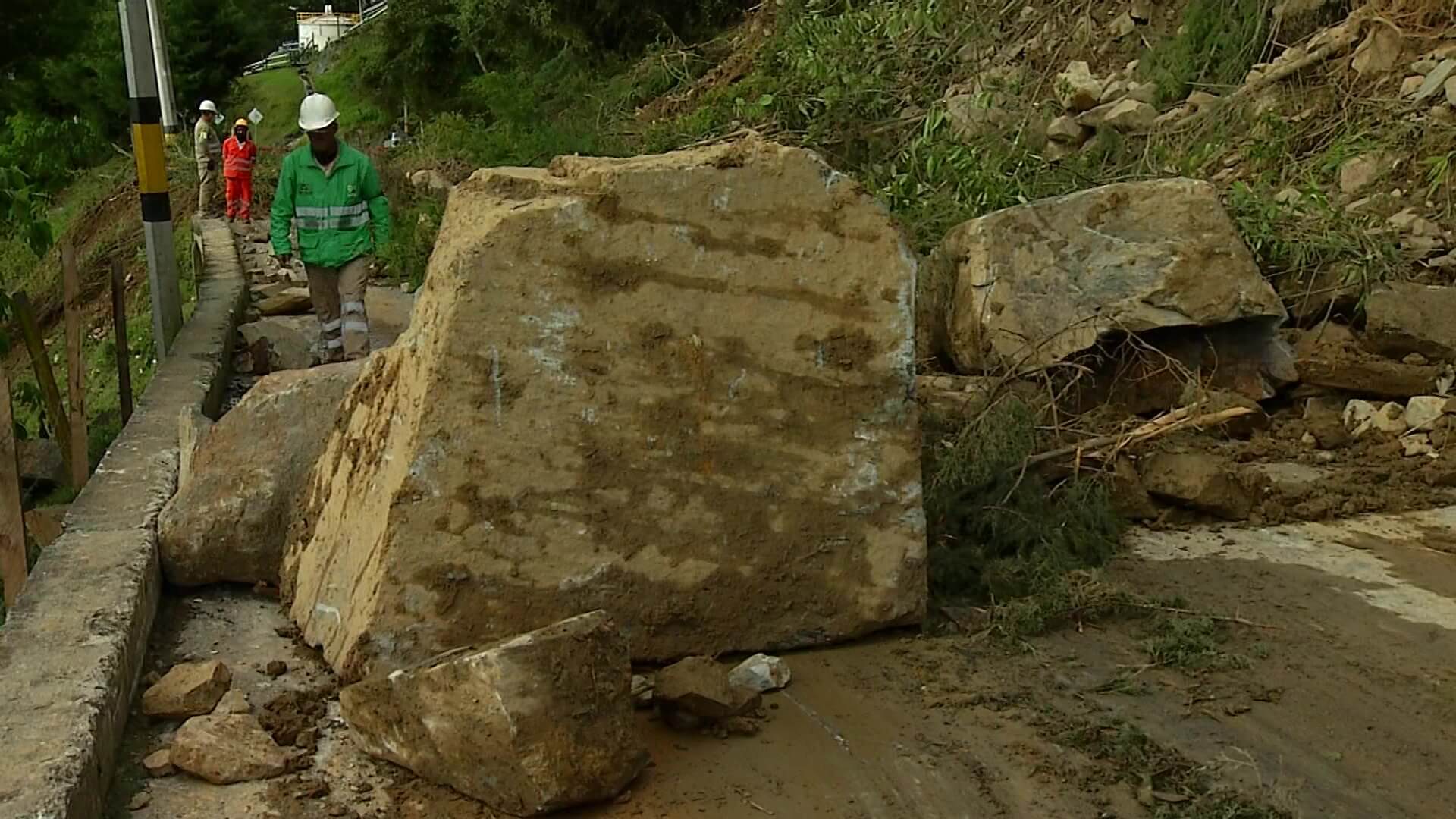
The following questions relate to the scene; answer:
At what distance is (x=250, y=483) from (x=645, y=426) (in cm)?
147

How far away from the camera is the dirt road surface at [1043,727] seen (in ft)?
10.3

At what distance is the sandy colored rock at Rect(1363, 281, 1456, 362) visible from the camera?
20.0 feet

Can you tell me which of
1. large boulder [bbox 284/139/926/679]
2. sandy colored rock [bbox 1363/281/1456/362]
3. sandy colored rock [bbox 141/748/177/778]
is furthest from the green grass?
sandy colored rock [bbox 141/748/177/778]

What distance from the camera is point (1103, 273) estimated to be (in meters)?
5.84

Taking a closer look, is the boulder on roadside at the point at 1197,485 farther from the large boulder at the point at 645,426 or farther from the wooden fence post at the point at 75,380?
the wooden fence post at the point at 75,380

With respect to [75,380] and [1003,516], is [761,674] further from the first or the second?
[75,380]

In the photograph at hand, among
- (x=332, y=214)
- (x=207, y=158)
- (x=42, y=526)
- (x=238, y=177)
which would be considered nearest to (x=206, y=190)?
(x=207, y=158)

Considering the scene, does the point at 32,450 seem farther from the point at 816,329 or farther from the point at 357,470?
the point at 816,329

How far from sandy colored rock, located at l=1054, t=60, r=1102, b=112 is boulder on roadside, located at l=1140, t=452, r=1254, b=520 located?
4.94 meters

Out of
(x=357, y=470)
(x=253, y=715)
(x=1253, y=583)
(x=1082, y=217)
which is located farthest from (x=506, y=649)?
(x=1082, y=217)

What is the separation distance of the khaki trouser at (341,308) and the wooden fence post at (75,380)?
105 centimetres

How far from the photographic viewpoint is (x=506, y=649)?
307 cm

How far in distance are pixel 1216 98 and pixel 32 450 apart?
278 inches

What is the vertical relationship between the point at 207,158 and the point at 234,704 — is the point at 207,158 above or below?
below
